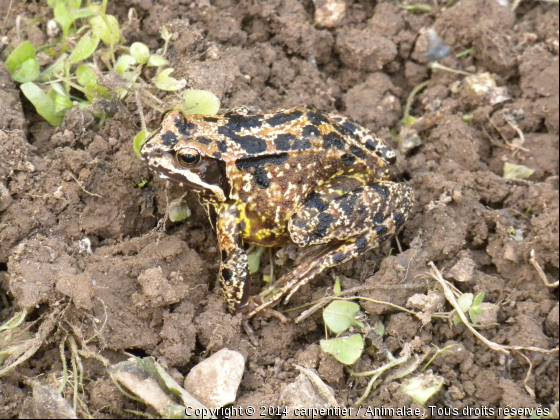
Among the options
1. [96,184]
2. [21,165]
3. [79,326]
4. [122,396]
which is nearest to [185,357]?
[122,396]

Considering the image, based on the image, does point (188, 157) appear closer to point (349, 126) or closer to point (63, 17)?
point (349, 126)

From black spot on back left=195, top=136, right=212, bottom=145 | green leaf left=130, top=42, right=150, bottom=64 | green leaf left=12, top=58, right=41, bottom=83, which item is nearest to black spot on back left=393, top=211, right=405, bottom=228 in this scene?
black spot on back left=195, top=136, right=212, bottom=145

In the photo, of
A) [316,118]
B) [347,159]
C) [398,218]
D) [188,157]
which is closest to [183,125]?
[188,157]

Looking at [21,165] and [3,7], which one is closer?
[21,165]

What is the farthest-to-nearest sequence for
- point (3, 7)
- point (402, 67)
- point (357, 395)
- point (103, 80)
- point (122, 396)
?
point (402, 67) → point (3, 7) → point (103, 80) → point (357, 395) → point (122, 396)

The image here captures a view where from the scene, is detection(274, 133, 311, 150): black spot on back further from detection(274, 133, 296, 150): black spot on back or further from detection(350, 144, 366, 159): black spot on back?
detection(350, 144, 366, 159): black spot on back

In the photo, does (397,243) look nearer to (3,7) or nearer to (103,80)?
(103,80)

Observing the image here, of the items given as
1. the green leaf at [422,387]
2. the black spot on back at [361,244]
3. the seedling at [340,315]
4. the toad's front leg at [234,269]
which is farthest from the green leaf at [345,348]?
the black spot on back at [361,244]
